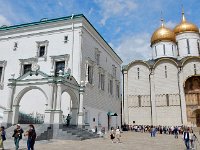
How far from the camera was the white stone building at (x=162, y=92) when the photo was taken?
3658 cm

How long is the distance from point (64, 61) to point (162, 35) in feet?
89.9

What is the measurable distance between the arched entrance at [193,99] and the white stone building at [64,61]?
50.4 ft

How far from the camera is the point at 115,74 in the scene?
3606 cm

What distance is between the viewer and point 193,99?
36938 mm

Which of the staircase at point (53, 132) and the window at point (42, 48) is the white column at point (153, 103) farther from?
the staircase at point (53, 132)

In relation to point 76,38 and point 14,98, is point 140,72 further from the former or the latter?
point 14,98

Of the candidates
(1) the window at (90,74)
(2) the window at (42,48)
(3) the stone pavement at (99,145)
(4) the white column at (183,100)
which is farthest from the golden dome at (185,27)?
(3) the stone pavement at (99,145)

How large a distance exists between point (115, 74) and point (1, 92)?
→ 17.7 m

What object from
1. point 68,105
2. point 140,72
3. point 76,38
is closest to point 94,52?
point 76,38

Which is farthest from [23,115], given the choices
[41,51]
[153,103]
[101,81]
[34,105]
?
[153,103]

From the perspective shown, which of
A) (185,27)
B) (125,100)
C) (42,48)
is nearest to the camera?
(42,48)

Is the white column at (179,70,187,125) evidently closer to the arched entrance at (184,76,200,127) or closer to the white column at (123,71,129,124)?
the arched entrance at (184,76,200,127)

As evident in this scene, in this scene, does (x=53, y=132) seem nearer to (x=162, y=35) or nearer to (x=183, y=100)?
(x=183, y=100)

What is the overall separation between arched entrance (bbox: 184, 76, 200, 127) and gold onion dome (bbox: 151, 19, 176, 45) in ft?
33.4
